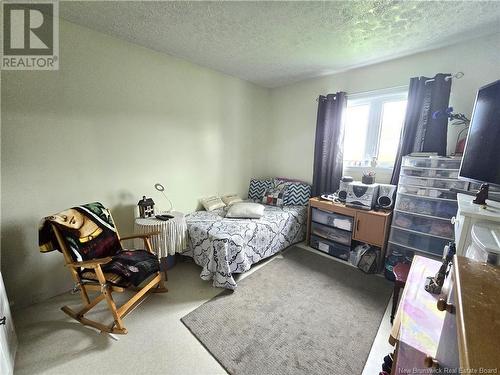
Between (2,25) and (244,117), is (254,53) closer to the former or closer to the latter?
(244,117)

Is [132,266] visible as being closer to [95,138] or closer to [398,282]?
[95,138]

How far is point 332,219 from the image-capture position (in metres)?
2.82

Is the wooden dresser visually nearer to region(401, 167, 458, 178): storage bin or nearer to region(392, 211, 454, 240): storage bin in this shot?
region(392, 211, 454, 240): storage bin

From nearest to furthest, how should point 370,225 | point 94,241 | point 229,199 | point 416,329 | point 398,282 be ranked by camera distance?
point 416,329 → point 398,282 → point 94,241 → point 370,225 → point 229,199

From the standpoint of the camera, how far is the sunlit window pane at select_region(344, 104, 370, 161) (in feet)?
9.50

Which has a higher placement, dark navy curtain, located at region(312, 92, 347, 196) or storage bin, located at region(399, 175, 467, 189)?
dark navy curtain, located at region(312, 92, 347, 196)

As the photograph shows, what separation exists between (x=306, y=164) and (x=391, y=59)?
1.67 meters

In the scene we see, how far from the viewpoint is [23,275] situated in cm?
182

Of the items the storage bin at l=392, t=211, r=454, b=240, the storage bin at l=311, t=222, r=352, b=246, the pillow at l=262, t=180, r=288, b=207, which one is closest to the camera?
the storage bin at l=392, t=211, r=454, b=240

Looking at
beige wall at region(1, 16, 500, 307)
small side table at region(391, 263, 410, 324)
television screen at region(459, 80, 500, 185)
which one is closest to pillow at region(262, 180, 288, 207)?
beige wall at region(1, 16, 500, 307)

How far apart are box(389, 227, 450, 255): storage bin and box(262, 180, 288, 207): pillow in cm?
153

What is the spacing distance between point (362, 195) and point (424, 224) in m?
0.65

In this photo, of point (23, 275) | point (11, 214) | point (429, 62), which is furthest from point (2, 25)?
point (429, 62)

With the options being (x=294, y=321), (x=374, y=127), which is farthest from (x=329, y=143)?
(x=294, y=321)
